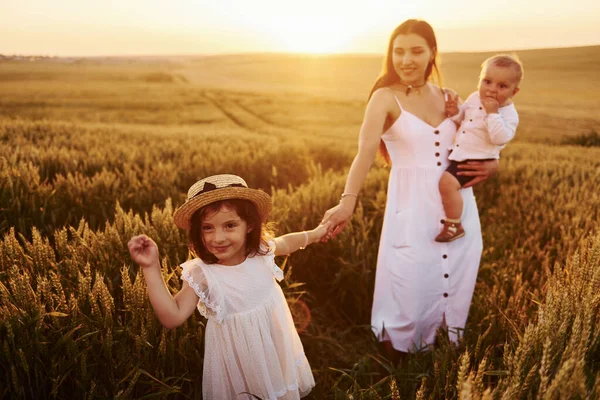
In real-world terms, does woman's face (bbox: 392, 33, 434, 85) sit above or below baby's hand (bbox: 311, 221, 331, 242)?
above

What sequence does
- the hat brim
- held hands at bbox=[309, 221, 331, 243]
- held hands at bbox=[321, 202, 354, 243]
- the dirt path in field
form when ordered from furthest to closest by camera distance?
1. the dirt path in field
2. held hands at bbox=[321, 202, 354, 243]
3. held hands at bbox=[309, 221, 331, 243]
4. the hat brim

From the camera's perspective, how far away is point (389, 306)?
10.1 feet

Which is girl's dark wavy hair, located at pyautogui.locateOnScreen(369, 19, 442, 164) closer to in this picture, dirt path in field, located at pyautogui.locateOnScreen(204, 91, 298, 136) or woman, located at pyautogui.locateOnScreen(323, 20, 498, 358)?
woman, located at pyautogui.locateOnScreen(323, 20, 498, 358)

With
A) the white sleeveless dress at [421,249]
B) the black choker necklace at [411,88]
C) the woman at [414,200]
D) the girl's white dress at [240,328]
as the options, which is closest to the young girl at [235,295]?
the girl's white dress at [240,328]

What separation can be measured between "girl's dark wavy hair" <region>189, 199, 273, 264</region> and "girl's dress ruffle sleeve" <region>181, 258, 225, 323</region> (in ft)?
0.20

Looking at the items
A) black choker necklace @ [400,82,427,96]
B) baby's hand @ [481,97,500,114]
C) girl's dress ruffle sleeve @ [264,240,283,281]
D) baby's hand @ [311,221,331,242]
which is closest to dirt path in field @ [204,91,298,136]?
black choker necklace @ [400,82,427,96]

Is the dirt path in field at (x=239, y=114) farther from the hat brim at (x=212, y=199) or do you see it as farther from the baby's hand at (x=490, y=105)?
the hat brim at (x=212, y=199)

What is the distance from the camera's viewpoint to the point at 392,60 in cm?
286

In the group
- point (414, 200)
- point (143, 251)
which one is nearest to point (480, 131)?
point (414, 200)

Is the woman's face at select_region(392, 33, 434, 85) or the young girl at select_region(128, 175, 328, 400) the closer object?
the young girl at select_region(128, 175, 328, 400)

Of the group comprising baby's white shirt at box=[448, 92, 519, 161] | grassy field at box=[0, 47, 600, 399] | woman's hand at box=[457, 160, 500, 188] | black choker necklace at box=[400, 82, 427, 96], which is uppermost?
black choker necklace at box=[400, 82, 427, 96]

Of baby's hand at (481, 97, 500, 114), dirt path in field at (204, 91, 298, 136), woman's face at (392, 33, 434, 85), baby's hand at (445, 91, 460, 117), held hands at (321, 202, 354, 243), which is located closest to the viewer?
held hands at (321, 202, 354, 243)

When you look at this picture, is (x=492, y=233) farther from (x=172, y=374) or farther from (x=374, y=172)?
(x=172, y=374)

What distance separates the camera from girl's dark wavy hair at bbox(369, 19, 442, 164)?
8.89ft
